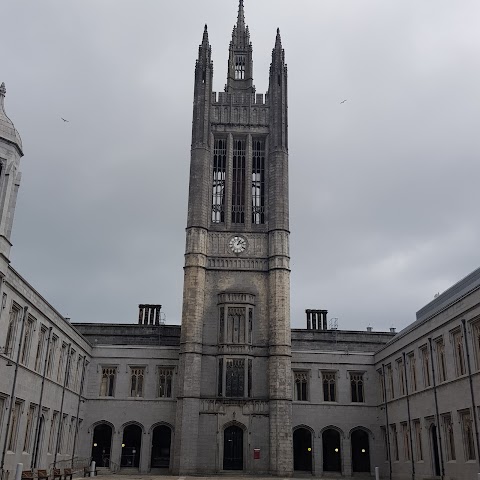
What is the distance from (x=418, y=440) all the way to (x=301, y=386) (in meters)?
14.3

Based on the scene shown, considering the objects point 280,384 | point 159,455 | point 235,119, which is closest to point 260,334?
point 280,384

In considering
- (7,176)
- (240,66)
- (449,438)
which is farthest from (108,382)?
(240,66)

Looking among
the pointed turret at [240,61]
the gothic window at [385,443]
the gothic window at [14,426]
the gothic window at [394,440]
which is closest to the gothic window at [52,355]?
the gothic window at [14,426]

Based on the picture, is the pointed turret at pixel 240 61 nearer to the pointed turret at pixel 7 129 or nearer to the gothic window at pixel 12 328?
the pointed turret at pixel 7 129

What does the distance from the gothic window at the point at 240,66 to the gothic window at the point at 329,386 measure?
3228cm

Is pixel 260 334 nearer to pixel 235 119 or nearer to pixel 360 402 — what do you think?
→ pixel 360 402

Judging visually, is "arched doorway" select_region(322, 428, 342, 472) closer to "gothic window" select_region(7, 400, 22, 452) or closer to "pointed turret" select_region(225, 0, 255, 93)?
"gothic window" select_region(7, 400, 22, 452)

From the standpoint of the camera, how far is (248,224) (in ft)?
180

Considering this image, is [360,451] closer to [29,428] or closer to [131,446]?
[131,446]

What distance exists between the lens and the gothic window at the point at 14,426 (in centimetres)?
3228

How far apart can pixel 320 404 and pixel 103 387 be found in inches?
740

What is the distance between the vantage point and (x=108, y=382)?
51.6 m

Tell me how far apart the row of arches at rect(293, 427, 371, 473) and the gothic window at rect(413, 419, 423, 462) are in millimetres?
10847

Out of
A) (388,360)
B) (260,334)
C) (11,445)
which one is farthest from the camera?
(260,334)
